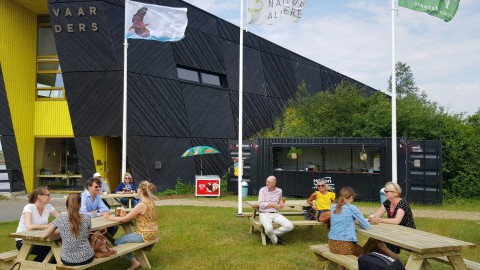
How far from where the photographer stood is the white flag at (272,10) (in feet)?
37.4

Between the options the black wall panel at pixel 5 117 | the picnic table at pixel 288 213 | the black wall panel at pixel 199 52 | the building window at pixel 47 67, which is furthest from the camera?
the black wall panel at pixel 199 52

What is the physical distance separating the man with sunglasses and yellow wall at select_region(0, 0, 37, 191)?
12196mm

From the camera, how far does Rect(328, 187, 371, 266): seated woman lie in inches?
232

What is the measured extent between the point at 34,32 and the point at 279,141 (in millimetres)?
11113

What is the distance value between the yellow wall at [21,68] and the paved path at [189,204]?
6.91ft

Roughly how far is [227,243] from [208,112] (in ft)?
39.6

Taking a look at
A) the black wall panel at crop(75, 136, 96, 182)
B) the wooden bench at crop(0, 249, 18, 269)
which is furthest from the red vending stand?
the wooden bench at crop(0, 249, 18, 269)

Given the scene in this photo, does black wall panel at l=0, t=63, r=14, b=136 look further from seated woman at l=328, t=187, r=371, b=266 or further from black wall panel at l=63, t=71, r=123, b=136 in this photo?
seated woman at l=328, t=187, r=371, b=266

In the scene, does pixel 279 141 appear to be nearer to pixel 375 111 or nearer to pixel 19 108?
pixel 375 111

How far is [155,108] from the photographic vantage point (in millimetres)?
17688

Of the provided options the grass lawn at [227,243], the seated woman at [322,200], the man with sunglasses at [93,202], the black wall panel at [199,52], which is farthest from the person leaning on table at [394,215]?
the black wall panel at [199,52]

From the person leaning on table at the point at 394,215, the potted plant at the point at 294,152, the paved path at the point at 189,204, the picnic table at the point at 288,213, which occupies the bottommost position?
the paved path at the point at 189,204

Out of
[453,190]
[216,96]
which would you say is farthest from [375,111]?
[216,96]

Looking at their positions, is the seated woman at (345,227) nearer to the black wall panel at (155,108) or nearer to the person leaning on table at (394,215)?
the person leaning on table at (394,215)
